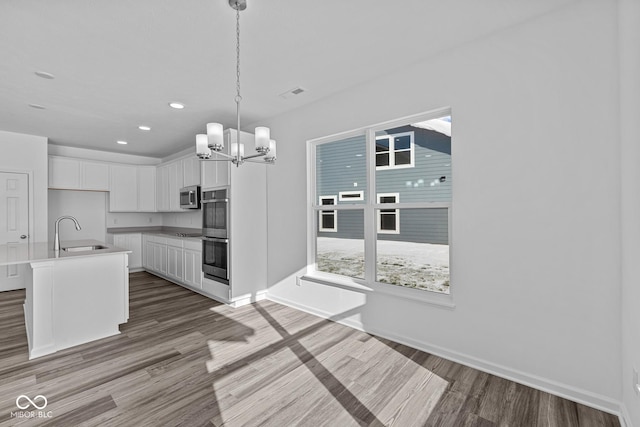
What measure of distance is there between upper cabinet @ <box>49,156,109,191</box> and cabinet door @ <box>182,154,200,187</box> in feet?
6.38

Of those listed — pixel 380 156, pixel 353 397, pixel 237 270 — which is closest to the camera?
pixel 353 397

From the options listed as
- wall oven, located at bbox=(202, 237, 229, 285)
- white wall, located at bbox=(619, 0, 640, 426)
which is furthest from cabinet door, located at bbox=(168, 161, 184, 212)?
white wall, located at bbox=(619, 0, 640, 426)

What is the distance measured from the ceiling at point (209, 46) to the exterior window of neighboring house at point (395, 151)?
2.15 feet

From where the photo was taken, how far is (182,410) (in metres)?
1.94

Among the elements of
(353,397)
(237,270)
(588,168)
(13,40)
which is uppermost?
(13,40)

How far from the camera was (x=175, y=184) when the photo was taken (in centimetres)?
590

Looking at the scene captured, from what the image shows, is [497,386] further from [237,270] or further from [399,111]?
[237,270]

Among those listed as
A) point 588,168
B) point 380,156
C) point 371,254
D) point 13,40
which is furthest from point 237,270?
point 588,168

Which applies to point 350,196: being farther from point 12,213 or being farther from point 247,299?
point 12,213

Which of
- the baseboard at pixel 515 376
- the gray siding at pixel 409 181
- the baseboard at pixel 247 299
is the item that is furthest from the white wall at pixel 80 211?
the baseboard at pixel 515 376

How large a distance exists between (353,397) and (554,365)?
1.45 meters

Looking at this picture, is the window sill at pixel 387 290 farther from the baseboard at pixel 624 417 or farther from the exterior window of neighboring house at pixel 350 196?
the baseboard at pixel 624 417

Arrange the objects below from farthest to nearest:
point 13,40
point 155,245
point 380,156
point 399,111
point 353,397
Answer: point 155,245 < point 380,156 < point 399,111 < point 13,40 < point 353,397

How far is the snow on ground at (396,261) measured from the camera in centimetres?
279
